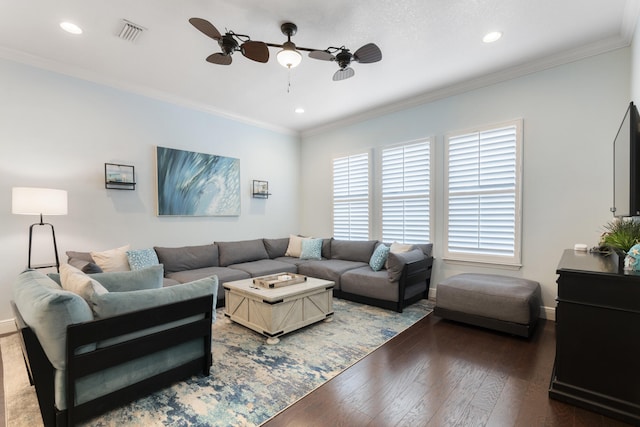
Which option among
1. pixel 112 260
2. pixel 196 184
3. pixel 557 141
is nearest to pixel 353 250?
pixel 196 184

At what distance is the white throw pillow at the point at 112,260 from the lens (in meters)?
3.30

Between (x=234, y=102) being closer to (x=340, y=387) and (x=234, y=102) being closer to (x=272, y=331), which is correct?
(x=272, y=331)

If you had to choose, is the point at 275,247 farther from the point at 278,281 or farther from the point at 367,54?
the point at 367,54

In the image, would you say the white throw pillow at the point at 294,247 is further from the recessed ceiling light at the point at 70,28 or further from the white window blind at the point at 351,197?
the recessed ceiling light at the point at 70,28

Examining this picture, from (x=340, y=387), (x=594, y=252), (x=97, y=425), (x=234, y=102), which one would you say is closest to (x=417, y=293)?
(x=594, y=252)

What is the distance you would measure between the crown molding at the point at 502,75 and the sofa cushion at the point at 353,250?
7.24 feet

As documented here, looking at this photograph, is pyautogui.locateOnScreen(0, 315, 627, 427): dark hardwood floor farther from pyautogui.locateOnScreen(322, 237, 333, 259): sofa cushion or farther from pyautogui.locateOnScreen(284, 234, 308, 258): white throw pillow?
pyautogui.locateOnScreen(284, 234, 308, 258): white throw pillow

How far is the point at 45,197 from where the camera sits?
2.79 m

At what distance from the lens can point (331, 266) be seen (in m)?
4.46

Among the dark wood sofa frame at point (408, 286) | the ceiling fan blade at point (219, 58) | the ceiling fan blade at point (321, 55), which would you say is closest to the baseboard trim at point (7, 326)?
the ceiling fan blade at point (219, 58)

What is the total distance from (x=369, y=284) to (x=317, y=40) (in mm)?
2964

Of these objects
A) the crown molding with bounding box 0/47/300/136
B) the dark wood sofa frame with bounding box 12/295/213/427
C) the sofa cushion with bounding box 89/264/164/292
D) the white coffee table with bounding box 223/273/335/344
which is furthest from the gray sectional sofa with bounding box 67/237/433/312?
the crown molding with bounding box 0/47/300/136

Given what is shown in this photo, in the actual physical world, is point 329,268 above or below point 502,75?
below

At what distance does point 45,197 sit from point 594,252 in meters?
5.25
